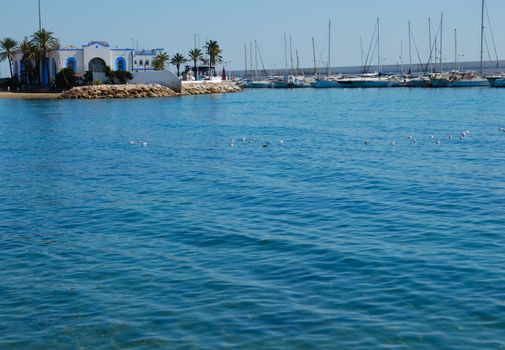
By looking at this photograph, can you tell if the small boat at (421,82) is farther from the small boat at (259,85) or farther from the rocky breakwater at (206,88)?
the small boat at (259,85)

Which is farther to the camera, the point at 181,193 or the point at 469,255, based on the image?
the point at 181,193

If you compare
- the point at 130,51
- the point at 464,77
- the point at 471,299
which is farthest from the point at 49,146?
the point at 464,77

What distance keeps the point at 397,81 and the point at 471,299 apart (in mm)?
136892

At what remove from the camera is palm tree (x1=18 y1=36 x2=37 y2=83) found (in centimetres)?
11106

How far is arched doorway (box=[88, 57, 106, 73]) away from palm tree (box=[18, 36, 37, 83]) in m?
8.85

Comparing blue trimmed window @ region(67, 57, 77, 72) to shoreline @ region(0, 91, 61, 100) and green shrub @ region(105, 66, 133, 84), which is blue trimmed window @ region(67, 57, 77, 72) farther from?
shoreline @ region(0, 91, 61, 100)

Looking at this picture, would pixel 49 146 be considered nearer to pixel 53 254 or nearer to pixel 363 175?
pixel 363 175

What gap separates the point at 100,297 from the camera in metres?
12.4

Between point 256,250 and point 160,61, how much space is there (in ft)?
353

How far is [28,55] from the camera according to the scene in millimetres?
111062

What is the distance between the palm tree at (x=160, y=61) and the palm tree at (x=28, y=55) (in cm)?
1876

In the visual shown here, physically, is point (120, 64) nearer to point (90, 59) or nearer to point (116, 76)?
point (116, 76)

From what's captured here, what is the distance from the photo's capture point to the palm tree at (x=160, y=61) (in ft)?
389

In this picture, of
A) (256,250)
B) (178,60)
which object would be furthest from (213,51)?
(256,250)
